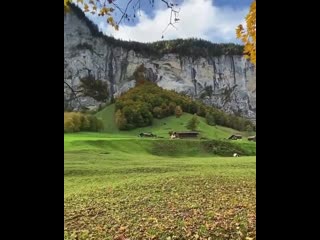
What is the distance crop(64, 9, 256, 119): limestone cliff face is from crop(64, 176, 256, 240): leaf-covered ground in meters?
15.1

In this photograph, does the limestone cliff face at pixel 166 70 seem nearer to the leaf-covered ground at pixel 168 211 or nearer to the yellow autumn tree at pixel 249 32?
the leaf-covered ground at pixel 168 211

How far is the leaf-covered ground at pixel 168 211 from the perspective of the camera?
5465 millimetres

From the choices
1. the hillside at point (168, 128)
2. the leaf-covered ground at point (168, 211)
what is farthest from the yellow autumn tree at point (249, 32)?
the hillside at point (168, 128)

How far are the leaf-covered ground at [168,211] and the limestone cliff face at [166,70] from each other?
1506 cm

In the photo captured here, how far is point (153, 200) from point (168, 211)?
1.14 metres

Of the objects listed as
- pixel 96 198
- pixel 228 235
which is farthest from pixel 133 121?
pixel 228 235

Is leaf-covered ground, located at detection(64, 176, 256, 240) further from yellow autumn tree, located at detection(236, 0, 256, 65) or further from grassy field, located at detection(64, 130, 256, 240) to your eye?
yellow autumn tree, located at detection(236, 0, 256, 65)

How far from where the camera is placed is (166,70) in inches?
1051

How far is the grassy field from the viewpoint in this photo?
223 inches

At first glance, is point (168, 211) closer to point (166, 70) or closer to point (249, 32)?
point (249, 32)

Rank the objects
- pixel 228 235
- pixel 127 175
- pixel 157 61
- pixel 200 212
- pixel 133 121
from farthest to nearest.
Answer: pixel 157 61, pixel 133 121, pixel 127 175, pixel 200 212, pixel 228 235
